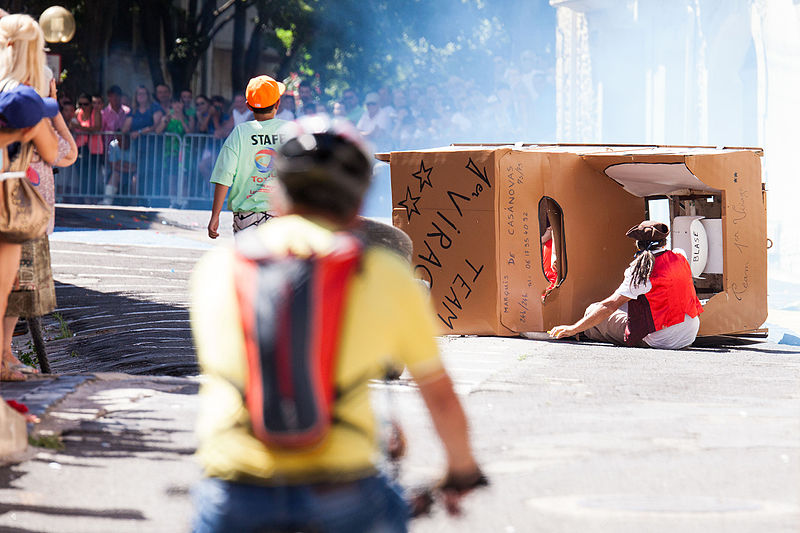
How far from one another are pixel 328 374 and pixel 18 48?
3.69 meters

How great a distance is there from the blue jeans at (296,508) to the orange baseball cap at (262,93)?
4.45m

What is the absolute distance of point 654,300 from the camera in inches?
325

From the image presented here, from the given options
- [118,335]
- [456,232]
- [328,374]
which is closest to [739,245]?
[456,232]

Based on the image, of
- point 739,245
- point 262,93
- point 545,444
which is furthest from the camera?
point 739,245

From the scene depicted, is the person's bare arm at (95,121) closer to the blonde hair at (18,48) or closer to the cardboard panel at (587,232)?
the cardboard panel at (587,232)

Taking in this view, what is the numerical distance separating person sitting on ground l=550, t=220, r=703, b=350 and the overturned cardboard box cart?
38 centimetres

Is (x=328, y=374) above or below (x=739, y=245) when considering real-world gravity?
below

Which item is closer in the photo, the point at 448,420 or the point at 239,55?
the point at 448,420

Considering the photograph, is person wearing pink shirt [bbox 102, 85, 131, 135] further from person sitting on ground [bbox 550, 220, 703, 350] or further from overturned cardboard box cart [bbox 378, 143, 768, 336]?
person sitting on ground [bbox 550, 220, 703, 350]

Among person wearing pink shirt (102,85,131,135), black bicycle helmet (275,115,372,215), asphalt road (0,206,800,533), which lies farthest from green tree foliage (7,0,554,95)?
black bicycle helmet (275,115,372,215)

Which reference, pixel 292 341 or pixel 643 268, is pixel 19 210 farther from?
pixel 643 268

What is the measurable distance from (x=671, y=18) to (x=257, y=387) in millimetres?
18044

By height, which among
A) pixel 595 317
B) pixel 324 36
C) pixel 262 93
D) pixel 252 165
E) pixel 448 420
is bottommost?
pixel 595 317

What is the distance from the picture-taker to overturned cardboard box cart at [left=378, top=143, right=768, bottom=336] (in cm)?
841
